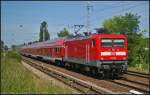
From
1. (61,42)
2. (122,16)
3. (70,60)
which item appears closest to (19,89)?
(70,60)

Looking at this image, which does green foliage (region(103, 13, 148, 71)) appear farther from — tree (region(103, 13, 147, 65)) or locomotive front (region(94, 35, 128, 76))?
locomotive front (region(94, 35, 128, 76))

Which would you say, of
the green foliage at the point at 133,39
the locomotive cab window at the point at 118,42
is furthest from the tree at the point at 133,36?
the locomotive cab window at the point at 118,42

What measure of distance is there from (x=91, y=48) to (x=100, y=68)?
6.74 ft

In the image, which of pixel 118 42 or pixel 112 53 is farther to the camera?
pixel 118 42

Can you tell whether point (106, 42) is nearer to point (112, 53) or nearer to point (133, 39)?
point (112, 53)

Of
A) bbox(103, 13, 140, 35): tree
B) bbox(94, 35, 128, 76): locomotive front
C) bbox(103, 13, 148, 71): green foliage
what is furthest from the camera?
bbox(103, 13, 140, 35): tree

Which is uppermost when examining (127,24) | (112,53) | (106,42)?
(127,24)

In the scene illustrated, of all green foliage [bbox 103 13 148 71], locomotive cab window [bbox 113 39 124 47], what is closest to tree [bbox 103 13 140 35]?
green foliage [bbox 103 13 148 71]

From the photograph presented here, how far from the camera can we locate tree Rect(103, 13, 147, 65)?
1676 inches

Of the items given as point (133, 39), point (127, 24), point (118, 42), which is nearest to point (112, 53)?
point (118, 42)

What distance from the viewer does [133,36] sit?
161 ft

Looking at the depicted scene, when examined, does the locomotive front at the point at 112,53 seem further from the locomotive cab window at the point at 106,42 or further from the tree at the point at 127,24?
the tree at the point at 127,24

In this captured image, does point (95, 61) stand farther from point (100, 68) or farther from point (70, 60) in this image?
point (70, 60)

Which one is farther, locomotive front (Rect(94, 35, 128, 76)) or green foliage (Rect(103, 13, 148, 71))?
green foliage (Rect(103, 13, 148, 71))
